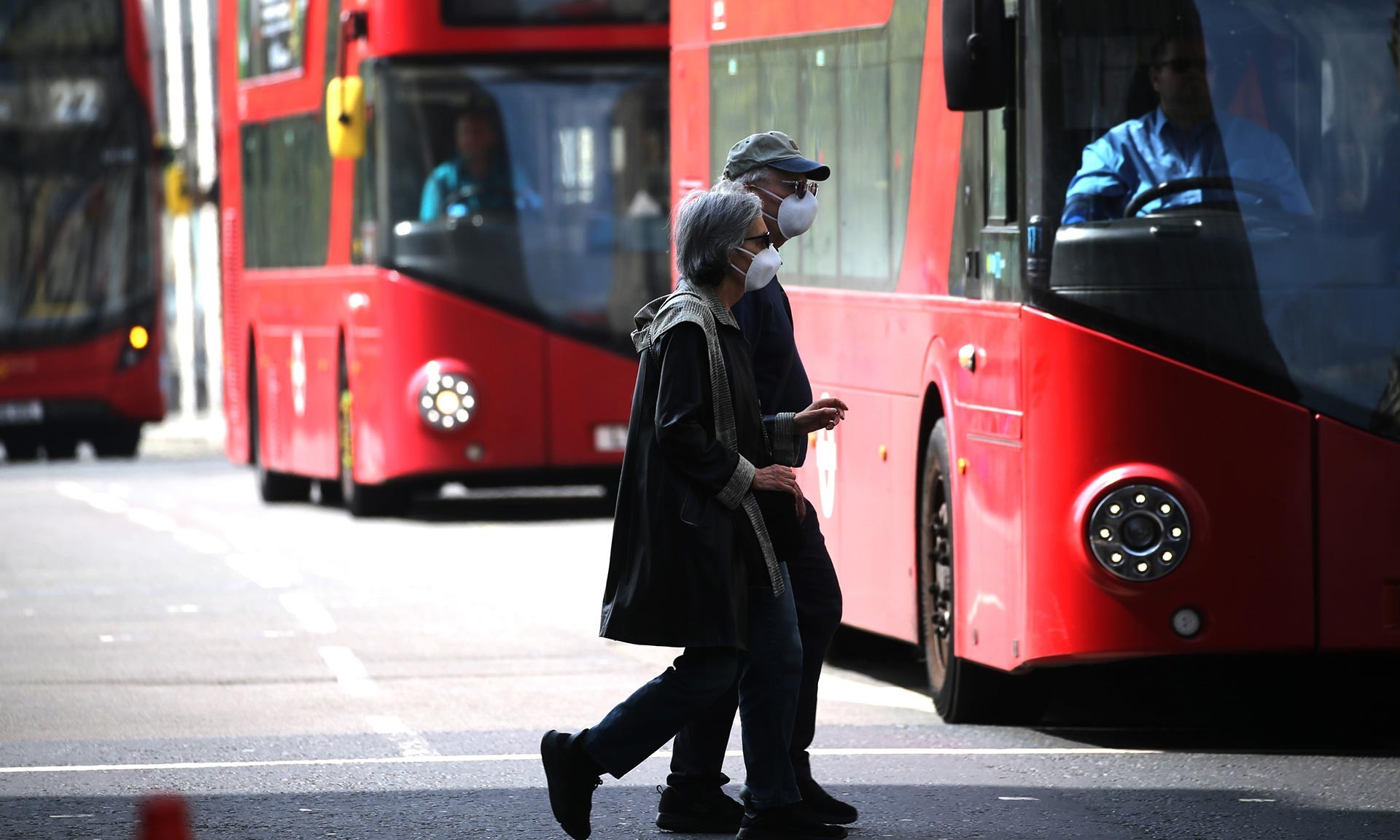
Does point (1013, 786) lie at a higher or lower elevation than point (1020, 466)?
lower

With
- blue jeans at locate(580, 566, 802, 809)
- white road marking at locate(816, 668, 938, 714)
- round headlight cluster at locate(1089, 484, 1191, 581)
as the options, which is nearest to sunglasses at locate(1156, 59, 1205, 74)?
round headlight cluster at locate(1089, 484, 1191, 581)

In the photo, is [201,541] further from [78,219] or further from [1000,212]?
[78,219]

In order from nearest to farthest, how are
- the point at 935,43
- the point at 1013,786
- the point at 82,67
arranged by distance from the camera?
1. the point at 1013,786
2. the point at 935,43
3. the point at 82,67

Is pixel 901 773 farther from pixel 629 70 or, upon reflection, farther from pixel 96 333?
pixel 96 333

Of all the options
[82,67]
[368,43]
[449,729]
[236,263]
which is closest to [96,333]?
[82,67]

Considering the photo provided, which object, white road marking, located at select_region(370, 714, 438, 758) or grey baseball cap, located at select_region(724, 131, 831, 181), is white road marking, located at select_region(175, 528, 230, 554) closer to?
white road marking, located at select_region(370, 714, 438, 758)

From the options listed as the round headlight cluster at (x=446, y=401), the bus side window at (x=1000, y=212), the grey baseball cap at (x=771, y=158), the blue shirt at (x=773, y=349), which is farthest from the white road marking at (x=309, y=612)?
the grey baseball cap at (x=771, y=158)

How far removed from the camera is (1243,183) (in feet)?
28.2

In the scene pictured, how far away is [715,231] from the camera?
7250 millimetres

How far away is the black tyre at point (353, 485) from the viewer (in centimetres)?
2028

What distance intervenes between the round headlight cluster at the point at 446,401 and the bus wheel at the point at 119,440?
1240 centimetres

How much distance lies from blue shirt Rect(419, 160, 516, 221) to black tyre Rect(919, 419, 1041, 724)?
31.6ft

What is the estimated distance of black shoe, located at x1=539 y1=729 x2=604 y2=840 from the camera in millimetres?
Result: 7207

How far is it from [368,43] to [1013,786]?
12.0 metres
